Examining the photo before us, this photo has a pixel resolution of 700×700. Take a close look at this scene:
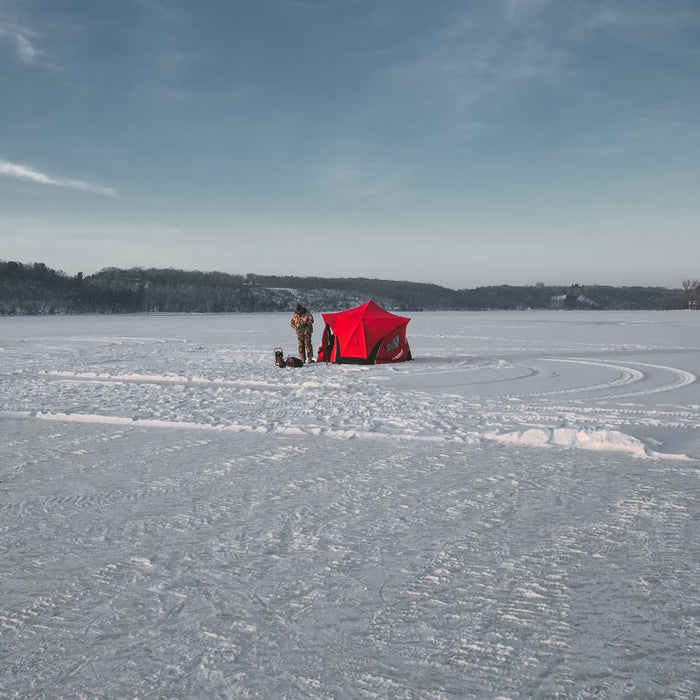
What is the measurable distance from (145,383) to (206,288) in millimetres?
119546

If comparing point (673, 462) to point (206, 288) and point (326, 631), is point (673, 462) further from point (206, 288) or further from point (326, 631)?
point (206, 288)

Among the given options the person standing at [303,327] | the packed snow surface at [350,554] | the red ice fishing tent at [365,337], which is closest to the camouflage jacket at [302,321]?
the person standing at [303,327]

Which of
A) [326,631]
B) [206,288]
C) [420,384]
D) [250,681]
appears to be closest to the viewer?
[250,681]

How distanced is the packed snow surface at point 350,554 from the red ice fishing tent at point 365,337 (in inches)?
268

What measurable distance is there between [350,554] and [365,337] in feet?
37.8

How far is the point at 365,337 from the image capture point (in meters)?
15.0

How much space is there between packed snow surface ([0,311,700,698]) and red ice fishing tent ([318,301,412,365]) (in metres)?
6.82

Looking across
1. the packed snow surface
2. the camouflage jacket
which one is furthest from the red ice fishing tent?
the packed snow surface

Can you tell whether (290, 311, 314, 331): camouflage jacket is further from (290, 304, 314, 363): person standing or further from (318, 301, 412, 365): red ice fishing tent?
(318, 301, 412, 365): red ice fishing tent

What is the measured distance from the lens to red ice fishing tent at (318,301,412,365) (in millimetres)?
15031

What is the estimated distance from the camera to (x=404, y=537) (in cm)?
383

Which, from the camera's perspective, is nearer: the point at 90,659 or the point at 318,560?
the point at 90,659

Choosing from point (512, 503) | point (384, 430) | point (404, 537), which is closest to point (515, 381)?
point (384, 430)

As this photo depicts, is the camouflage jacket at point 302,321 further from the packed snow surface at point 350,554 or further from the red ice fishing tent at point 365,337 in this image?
the packed snow surface at point 350,554
